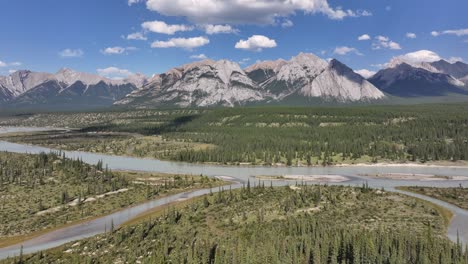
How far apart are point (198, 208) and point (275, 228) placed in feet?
104

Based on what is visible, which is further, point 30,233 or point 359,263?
point 30,233

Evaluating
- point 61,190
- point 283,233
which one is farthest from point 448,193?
point 61,190

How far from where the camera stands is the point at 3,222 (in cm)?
11575

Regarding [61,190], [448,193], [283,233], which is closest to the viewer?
[283,233]

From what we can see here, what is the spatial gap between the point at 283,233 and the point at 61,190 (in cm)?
8895

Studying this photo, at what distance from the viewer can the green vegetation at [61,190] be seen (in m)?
120

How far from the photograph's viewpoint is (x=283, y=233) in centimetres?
9656

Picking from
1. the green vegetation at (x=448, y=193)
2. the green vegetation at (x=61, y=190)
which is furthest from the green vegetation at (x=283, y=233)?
the green vegetation at (x=61, y=190)

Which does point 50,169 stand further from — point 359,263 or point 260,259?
point 359,263

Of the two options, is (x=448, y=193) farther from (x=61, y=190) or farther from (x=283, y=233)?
(x=61, y=190)

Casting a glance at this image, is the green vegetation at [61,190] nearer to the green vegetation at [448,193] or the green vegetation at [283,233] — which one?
the green vegetation at [283,233]

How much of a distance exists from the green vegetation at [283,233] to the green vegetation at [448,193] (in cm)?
1565

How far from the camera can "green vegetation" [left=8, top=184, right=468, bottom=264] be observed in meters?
80.7

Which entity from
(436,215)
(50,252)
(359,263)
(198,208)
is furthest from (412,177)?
(50,252)
